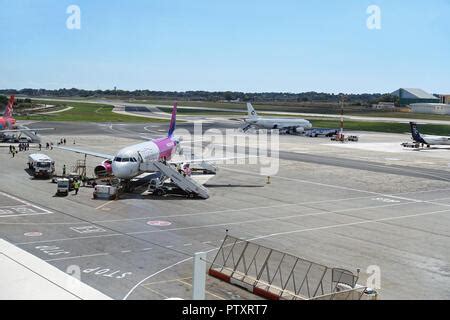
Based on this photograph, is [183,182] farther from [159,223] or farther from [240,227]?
[240,227]

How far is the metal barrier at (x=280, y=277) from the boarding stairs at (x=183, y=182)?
21728 millimetres

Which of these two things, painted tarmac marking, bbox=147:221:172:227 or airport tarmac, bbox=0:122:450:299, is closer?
airport tarmac, bbox=0:122:450:299

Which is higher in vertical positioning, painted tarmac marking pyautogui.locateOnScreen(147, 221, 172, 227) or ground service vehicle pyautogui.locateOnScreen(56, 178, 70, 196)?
ground service vehicle pyautogui.locateOnScreen(56, 178, 70, 196)

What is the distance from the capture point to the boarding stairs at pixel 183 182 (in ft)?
179

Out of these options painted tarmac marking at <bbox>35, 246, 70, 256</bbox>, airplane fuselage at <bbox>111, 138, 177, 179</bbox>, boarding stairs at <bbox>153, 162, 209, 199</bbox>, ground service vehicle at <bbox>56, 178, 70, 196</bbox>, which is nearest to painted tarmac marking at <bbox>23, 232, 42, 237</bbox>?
painted tarmac marking at <bbox>35, 246, 70, 256</bbox>

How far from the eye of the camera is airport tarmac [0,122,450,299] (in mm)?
30375

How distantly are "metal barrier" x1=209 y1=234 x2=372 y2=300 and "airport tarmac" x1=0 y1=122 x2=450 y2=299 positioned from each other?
0.90 m

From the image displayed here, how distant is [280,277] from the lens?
2892 cm

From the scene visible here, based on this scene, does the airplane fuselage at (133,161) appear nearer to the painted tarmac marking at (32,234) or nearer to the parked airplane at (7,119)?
the painted tarmac marking at (32,234)

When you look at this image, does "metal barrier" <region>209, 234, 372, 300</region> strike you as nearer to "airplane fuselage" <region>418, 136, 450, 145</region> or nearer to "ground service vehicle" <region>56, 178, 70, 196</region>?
"ground service vehicle" <region>56, 178, 70, 196</region>
